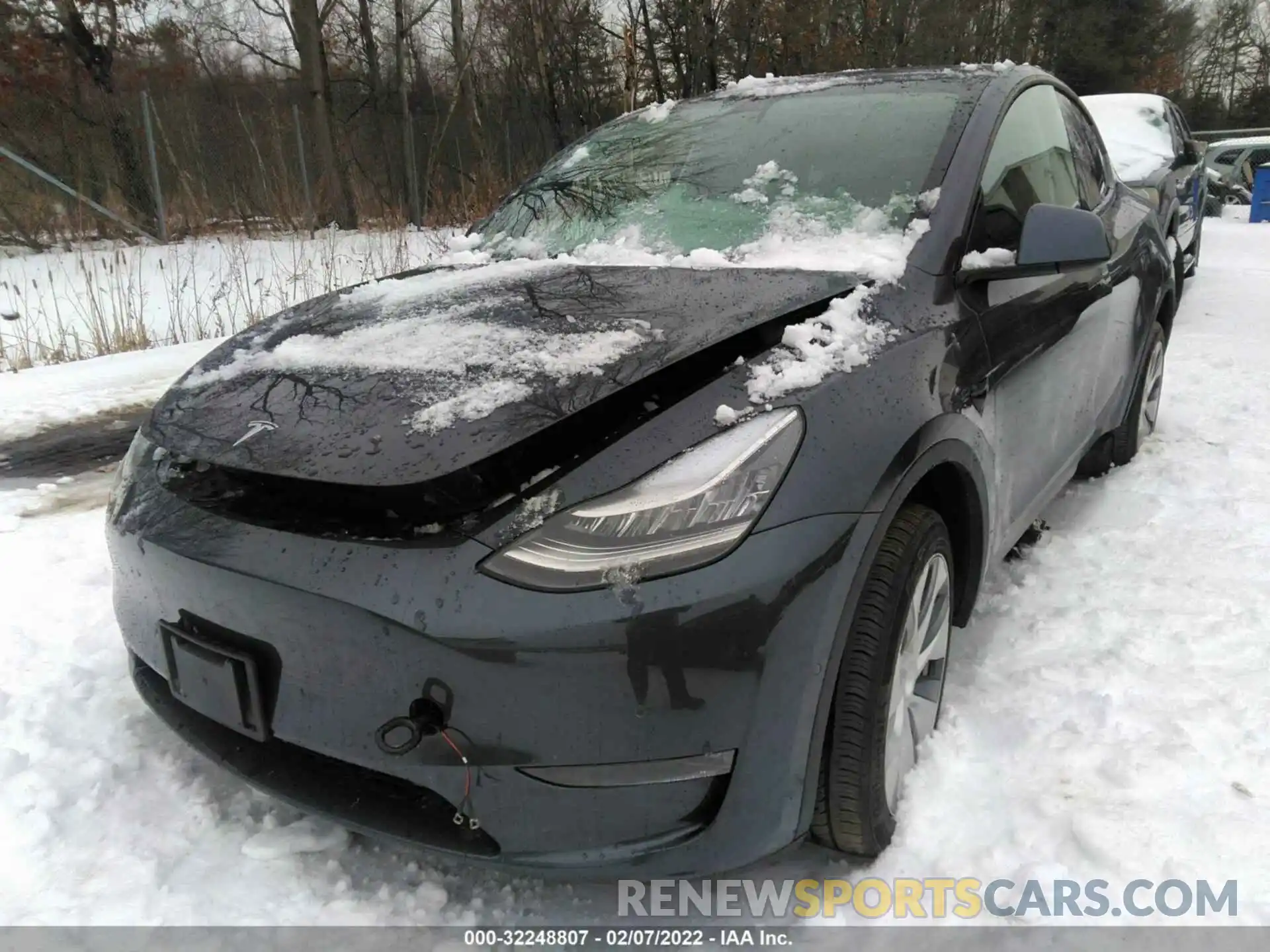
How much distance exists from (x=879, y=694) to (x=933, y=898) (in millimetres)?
440

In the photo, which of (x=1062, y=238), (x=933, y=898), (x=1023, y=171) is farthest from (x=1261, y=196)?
(x=933, y=898)

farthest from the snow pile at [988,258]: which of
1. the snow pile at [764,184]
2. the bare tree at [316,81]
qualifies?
the bare tree at [316,81]

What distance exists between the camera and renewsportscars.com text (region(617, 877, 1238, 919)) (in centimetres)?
162

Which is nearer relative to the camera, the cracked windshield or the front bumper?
the front bumper

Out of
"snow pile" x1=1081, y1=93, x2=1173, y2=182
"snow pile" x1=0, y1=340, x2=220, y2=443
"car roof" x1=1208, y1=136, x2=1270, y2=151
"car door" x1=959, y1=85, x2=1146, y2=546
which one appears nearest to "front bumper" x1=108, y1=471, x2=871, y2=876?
"car door" x1=959, y1=85, x2=1146, y2=546

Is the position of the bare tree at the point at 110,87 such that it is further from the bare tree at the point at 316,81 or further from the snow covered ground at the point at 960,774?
the snow covered ground at the point at 960,774

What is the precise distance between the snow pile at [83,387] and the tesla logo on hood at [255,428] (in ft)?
12.0

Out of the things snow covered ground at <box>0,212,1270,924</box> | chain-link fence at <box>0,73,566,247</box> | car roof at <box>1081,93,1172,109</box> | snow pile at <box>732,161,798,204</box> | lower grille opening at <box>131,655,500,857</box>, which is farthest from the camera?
chain-link fence at <box>0,73,566,247</box>

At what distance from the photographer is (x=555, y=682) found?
4.38 feet

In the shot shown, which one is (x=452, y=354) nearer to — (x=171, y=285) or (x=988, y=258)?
(x=988, y=258)

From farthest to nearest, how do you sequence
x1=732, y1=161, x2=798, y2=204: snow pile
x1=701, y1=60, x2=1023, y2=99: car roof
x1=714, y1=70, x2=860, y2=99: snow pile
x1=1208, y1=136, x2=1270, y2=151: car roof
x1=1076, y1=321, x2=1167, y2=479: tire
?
x1=1208, y1=136, x2=1270, y2=151: car roof, x1=1076, y1=321, x2=1167, y2=479: tire, x1=714, y1=70, x2=860, y2=99: snow pile, x1=701, y1=60, x2=1023, y2=99: car roof, x1=732, y1=161, x2=798, y2=204: snow pile

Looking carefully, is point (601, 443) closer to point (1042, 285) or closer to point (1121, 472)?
point (1042, 285)

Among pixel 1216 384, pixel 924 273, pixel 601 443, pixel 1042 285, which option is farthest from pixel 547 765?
pixel 1216 384

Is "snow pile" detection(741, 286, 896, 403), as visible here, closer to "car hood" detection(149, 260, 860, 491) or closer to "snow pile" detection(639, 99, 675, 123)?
"car hood" detection(149, 260, 860, 491)
